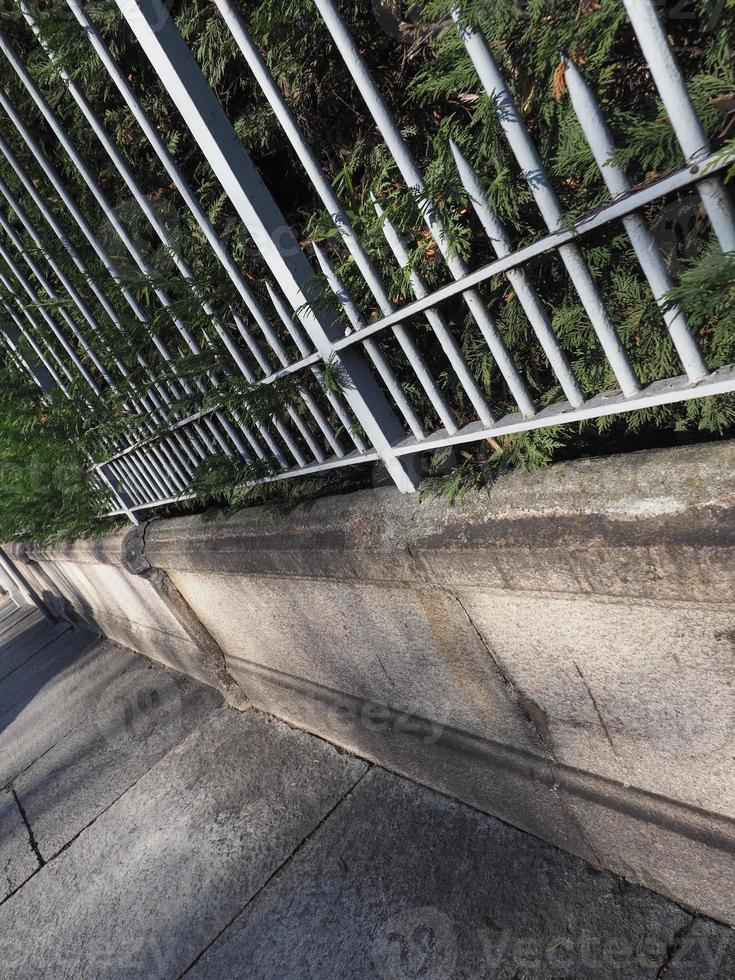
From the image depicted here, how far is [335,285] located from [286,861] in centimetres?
255

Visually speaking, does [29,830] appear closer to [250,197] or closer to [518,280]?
[250,197]

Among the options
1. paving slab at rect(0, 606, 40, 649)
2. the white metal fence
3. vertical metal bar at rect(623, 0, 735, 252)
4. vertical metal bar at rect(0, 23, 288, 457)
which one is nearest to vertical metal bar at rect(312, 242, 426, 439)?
the white metal fence

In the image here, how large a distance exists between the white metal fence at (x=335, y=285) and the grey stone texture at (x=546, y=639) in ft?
0.70

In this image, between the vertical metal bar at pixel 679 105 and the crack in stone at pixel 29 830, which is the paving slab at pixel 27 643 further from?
the vertical metal bar at pixel 679 105

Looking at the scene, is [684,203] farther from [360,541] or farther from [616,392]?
[360,541]

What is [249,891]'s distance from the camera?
3.01 meters

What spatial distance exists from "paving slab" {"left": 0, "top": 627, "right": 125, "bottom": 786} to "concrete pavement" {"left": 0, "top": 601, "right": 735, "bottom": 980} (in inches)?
19.8

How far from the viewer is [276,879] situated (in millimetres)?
2998

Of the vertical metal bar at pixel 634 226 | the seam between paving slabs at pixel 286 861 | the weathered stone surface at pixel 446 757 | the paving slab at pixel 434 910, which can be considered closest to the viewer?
the vertical metal bar at pixel 634 226

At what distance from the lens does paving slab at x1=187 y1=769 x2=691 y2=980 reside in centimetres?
221

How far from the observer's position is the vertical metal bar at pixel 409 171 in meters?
1.56

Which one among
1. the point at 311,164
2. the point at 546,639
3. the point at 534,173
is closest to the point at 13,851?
the point at 546,639

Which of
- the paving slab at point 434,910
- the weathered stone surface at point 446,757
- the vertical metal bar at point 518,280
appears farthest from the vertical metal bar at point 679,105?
the paving slab at point 434,910

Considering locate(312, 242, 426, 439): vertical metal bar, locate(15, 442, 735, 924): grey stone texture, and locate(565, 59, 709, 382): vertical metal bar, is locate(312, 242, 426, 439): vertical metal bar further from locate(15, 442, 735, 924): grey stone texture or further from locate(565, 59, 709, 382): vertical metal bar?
locate(565, 59, 709, 382): vertical metal bar
